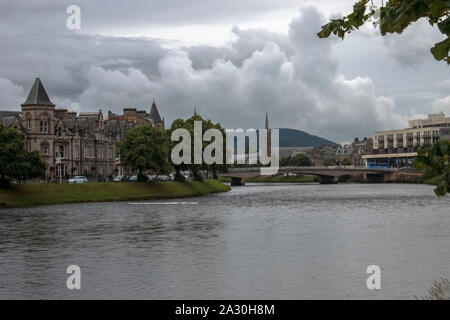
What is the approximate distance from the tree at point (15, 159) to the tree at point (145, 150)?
19.2 m

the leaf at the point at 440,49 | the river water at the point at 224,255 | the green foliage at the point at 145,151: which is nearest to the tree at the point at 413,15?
the leaf at the point at 440,49

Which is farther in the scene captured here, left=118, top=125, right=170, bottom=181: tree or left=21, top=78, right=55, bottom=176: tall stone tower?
left=21, top=78, right=55, bottom=176: tall stone tower

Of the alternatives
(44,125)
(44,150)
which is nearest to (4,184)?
(44,125)

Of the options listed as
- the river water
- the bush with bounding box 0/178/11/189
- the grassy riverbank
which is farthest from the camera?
the bush with bounding box 0/178/11/189

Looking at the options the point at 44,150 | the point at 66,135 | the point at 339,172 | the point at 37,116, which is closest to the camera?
the point at 37,116

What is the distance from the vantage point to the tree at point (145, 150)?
318ft

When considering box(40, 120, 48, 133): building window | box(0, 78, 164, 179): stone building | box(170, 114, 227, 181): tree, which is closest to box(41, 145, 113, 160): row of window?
box(0, 78, 164, 179): stone building

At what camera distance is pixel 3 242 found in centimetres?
4188

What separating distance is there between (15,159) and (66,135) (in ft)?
156

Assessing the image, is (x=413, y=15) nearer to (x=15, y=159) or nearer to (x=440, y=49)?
(x=440, y=49)

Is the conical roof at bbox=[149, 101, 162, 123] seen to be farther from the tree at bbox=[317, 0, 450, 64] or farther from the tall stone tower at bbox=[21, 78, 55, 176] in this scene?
the tree at bbox=[317, 0, 450, 64]

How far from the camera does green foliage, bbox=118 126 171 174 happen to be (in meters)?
96.9

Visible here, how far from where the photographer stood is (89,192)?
291 ft

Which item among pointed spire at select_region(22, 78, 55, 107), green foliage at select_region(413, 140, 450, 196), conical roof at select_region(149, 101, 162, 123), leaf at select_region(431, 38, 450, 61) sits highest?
conical roof at select_region(149, 101, 162, 123)
